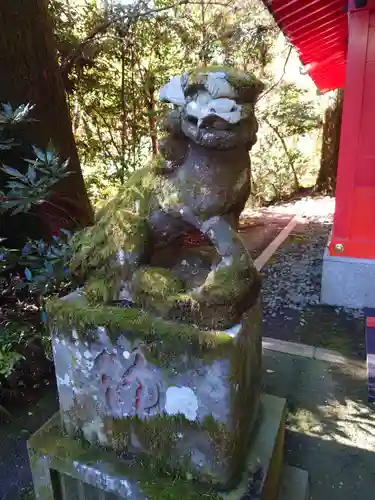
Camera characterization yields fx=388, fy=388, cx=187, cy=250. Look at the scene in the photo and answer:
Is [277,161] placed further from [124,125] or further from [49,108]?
[49,108]

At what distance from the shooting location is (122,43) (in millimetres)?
4473

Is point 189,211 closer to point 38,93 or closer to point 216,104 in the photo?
point 216,104

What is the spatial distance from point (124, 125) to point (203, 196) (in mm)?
3862

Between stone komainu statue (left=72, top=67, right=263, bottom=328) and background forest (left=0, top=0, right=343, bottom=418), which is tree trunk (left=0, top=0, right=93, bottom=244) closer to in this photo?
background forest (left=0, top=0, right=343, bottom=418)

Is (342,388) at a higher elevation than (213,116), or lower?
lower

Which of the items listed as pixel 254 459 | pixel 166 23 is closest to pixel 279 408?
pixel 254 459

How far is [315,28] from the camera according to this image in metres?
4.24

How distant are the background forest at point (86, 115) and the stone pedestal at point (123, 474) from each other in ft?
2.12

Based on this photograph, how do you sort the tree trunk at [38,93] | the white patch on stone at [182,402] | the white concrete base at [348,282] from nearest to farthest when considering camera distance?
the white patch on stone at [182,402], the tree trunk at [38,93], the white concrete base at [348,282]

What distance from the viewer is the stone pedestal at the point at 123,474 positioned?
1289 millimetres

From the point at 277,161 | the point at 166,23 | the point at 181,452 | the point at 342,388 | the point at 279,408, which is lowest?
the point at 342,388

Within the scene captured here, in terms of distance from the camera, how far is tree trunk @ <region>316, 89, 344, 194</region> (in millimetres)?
8797

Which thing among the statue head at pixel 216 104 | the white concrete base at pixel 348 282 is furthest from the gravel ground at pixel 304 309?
the statue head at pixel 216 104

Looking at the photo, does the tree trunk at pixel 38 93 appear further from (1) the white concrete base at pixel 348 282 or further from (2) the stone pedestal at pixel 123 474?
(1) the white concrete base at pixel 348 282
